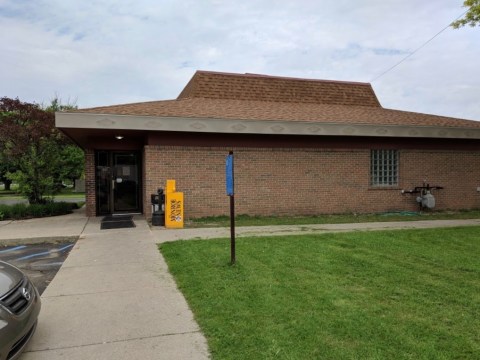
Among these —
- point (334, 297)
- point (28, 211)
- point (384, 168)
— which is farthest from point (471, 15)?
point (28, 211)

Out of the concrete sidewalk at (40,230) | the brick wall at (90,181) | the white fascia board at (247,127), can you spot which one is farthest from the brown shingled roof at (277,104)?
the concrete sidewalk at (40,230)

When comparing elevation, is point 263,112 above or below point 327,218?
above

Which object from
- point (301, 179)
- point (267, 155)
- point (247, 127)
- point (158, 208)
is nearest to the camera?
point (158, 208)

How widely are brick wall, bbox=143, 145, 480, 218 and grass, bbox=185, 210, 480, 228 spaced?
45 cm

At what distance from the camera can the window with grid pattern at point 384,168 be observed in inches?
571

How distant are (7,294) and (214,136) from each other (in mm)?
9713

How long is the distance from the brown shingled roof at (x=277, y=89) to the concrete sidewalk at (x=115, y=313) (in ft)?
31.8

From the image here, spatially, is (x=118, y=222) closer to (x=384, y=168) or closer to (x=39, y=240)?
(x=39, y=240)

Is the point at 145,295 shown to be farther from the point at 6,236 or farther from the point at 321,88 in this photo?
the point at 321,88

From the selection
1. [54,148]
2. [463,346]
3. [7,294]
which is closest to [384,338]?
[463,346]

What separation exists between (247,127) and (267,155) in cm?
141

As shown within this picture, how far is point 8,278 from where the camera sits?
12.0 feet

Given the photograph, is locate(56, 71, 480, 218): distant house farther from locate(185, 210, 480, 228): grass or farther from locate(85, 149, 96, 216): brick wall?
locate(185, 210, 480, 228): grass

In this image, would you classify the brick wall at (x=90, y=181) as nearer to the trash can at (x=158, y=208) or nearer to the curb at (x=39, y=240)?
the trash can at (x=158, y=208)
